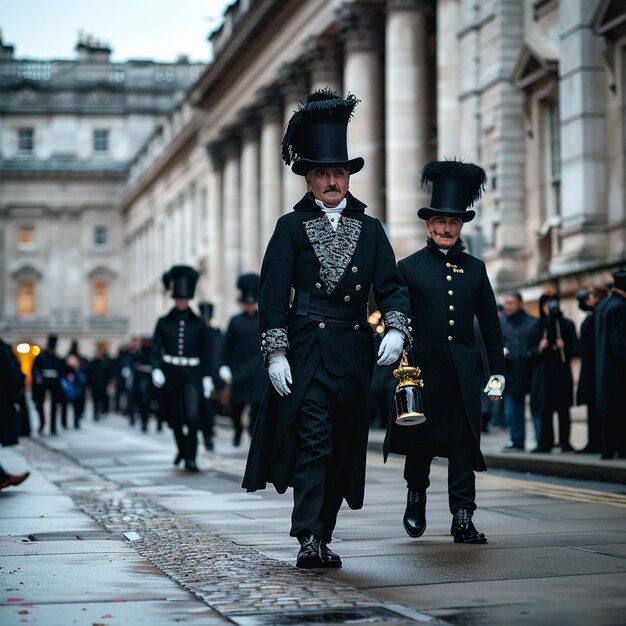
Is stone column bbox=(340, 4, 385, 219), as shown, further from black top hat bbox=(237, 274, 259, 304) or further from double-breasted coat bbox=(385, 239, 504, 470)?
double-breasted coat bbox=(385, 239, 504, 470)

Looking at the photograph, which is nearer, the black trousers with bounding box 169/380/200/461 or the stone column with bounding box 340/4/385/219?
the black trousers with bounding box 169/380/200/461

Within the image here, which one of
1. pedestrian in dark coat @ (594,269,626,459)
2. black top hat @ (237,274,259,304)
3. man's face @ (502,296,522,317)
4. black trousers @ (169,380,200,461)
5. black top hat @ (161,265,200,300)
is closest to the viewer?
pedestrian in dark coat @ (594,269,626,459)

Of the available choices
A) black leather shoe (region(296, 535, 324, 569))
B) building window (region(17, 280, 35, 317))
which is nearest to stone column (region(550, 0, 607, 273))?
black leather shoe (region(296, 535, 324, 569))

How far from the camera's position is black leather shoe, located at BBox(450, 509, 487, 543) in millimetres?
8539

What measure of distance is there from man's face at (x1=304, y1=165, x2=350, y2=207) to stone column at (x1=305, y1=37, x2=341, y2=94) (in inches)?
1194

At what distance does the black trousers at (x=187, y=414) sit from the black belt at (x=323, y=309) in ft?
27.1

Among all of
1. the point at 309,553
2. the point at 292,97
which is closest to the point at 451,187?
the point at 309,553

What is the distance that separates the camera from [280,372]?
7676 millimetres

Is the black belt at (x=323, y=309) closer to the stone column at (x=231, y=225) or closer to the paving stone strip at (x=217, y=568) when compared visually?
the paving stone strip at (x=217, y=568)

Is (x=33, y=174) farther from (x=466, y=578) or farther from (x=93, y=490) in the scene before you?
(x=466, y=578)

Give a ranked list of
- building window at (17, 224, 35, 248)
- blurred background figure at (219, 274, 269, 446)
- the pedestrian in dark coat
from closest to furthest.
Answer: the pedestrian in dark coat
blurred background figure at (219, 274, 269, 446)
building window at (17, 224, 35, 248)

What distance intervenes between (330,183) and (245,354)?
1173 cm

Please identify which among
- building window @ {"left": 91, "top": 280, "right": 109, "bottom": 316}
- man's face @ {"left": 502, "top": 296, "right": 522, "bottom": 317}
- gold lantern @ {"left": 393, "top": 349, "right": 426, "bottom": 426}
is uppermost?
building window @ {"left": 91, "top": 280, "right": 109, "bottom": 316}

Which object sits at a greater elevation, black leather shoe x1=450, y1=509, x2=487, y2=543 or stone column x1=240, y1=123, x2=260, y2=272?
stone column x1=240, y1=123, x2=260, y2=272
